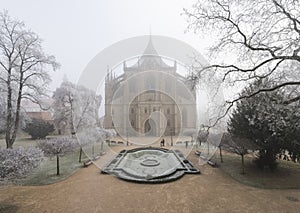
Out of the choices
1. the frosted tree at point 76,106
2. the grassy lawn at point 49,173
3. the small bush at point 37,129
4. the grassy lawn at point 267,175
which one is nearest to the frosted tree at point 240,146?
the grassy lawn at point 267,175

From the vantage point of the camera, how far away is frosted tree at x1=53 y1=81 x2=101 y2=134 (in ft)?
62.7

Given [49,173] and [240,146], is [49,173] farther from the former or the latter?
[240,146]

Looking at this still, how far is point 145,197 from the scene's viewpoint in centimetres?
798

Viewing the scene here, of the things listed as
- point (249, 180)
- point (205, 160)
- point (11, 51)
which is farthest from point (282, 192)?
point (11, 51)

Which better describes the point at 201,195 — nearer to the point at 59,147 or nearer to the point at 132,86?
the point at 59,147

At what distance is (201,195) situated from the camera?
8.19 meters

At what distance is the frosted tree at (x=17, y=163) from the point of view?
749 centimetres

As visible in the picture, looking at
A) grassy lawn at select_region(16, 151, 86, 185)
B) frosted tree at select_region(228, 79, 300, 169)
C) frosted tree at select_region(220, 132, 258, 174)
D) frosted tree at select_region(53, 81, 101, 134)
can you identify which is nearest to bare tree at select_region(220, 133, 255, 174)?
frosted tree at select_region(220, 132, 258, 174)

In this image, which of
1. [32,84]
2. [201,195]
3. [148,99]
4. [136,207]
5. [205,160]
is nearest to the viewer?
[136,207]

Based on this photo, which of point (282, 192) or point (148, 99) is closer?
point (282, 192)

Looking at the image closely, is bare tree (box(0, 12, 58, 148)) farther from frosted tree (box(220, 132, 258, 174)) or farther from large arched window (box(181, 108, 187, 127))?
large arched window (box(181, 108, 187, 127))

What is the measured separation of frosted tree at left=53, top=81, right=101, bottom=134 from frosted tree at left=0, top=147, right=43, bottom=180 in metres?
8.56

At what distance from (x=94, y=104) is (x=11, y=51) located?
954 cm

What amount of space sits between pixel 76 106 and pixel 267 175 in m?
18.6
